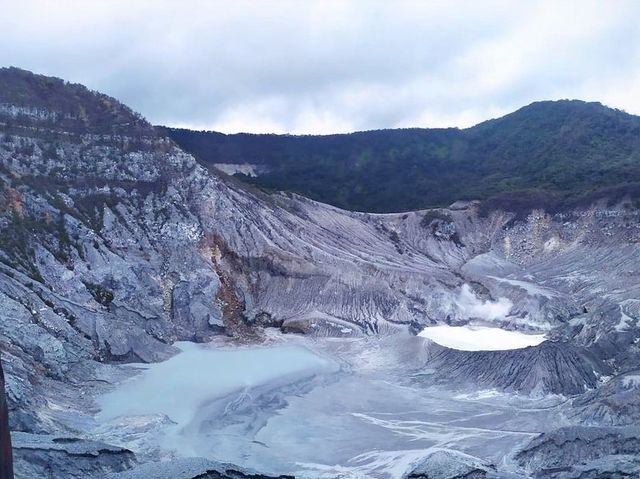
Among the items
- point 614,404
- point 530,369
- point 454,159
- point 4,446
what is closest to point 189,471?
point 4,446

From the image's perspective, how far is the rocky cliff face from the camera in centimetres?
2761

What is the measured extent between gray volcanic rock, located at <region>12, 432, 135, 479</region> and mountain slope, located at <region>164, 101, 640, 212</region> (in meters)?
44.7

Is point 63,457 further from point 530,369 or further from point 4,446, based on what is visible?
point 530,369

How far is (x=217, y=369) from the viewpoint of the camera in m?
29.1

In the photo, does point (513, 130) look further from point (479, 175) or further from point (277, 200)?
point (277, 200)

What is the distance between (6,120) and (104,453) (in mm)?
28909

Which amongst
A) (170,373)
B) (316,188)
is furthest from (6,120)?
(316,188)

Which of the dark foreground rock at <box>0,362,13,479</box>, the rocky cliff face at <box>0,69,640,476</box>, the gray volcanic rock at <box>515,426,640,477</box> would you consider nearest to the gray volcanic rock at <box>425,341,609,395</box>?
the rocky cliff face at <box>0,69,640,476</box>

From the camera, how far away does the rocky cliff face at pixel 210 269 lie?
90.6 ft

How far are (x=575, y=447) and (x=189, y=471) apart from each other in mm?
10753

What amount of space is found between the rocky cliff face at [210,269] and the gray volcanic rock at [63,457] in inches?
188

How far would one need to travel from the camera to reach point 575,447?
62.2 ft

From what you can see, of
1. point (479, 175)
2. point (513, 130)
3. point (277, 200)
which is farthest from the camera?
point (513, 130)

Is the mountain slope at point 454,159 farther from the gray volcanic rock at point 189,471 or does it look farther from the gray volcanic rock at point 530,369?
the gray volcanic rock at point 189,471
